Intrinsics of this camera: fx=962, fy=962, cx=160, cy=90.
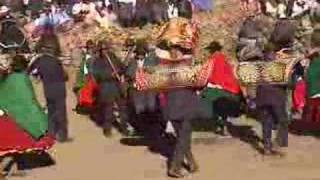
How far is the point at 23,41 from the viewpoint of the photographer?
16.4 meters

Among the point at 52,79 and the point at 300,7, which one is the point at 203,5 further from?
the point at 52,79

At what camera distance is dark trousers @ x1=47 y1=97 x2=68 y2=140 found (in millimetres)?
12844

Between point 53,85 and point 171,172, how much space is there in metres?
2.60

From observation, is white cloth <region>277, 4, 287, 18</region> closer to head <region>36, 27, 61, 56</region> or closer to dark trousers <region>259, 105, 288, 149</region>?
dark trousers <region>259, 105, 288, 149</region>

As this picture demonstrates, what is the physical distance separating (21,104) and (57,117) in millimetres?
1982

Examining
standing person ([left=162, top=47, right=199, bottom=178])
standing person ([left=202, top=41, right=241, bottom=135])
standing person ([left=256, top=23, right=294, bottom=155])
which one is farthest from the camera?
standing person ([left=202, top=41, right=241, bottom=135])

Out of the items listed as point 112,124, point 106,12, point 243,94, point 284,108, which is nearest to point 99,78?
point 112,124

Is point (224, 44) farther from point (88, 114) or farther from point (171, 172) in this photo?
point (171, 172)

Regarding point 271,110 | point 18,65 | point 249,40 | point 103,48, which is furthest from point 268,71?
point 18,65

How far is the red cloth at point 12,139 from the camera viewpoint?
10.9 m

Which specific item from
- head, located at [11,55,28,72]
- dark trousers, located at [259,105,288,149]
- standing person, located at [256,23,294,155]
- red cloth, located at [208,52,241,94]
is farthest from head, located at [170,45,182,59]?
red cloth, located at [208,52,241,94]

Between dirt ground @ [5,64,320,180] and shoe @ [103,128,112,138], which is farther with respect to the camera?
shoe @ [103,128,112,138]

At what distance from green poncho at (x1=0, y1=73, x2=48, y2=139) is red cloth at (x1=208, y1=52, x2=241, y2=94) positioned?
2656 millimetres

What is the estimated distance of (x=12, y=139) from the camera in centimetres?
1091
